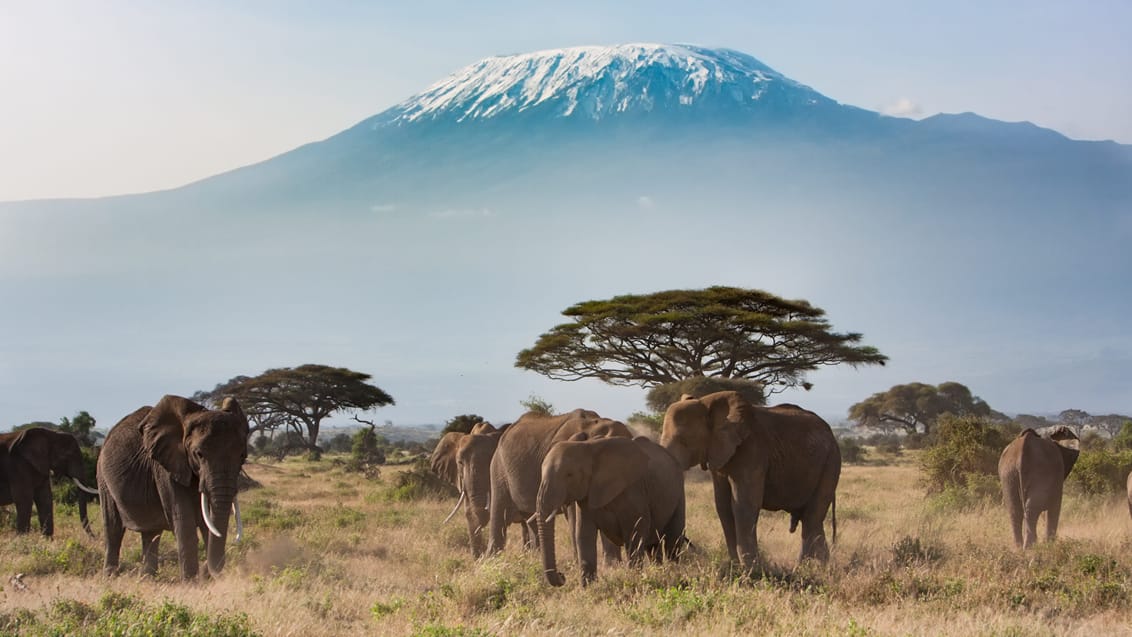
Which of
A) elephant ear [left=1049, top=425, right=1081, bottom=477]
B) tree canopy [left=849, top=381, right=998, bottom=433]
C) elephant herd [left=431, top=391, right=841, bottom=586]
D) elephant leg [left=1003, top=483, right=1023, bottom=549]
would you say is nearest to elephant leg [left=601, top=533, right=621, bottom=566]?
elephant herd [left=431, top=391, right=841, bottom=586]

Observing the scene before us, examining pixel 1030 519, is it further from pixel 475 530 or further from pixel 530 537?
pixel 475 530

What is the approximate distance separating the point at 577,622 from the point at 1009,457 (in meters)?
9.38

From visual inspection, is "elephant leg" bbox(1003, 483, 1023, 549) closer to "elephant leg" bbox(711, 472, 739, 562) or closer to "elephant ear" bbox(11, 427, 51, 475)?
"elephant leg" bbox(711, 472, 739, 562)

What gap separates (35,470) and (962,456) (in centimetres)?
1895

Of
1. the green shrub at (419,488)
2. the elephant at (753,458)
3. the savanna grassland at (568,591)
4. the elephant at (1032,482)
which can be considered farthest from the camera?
the green shrub at (419,488)

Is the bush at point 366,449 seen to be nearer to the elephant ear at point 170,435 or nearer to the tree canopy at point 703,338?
the tree canopy at point 703,338

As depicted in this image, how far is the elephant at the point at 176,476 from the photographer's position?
13.1 m

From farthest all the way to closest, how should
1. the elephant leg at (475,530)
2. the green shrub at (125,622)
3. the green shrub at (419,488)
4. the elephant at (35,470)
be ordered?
the green shrub at (419,488)
the elephant at (35,470)
the elephant leg at (475,530)
the green shrub at (125,622)

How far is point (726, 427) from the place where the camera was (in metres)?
14.2

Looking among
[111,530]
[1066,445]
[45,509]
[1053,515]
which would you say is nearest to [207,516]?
[111,530]

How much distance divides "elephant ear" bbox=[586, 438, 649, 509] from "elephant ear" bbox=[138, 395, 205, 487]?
4.53 m

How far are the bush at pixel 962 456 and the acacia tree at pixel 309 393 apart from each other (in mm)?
37101

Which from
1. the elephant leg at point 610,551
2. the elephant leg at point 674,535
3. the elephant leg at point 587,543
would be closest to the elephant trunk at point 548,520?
the elephant leg at point 587,543

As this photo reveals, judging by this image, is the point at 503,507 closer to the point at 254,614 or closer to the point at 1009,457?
the point at 254,614
